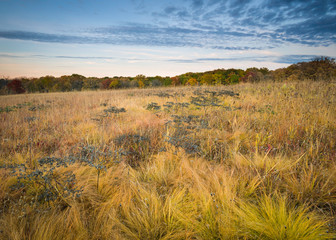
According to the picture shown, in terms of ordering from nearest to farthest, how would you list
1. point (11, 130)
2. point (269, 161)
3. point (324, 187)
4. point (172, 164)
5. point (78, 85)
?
point (324, 187) → point (269, 161) → point (172, 164) → point (11, 130) → point (78, 85)

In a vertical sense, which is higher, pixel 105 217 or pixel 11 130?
pixel 11 130

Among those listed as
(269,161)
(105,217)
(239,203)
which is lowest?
(105,217)

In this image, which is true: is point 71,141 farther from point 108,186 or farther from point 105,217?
point 105,217

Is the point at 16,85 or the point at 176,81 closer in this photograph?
the point at 16,85

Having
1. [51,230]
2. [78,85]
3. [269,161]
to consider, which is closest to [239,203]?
[269,161]

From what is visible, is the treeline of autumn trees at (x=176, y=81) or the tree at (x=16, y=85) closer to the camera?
the treeline of autumn trees at (x=176, y=81)

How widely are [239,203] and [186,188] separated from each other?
1.93 feet

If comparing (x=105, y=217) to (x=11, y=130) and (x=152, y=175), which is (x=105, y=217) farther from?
(x=11, y=130)

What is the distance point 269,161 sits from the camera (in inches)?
77.4

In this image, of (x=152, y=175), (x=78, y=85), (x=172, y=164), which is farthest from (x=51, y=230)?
(x=78, y=85)

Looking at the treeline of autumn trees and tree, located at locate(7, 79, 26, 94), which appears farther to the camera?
tree, located at locate(7, 79, 26, 94)

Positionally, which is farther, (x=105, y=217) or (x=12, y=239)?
(x=105, y=217)

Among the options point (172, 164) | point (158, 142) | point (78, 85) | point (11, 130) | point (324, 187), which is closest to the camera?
point (324, 187)

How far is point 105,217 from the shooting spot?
1.45 metres
